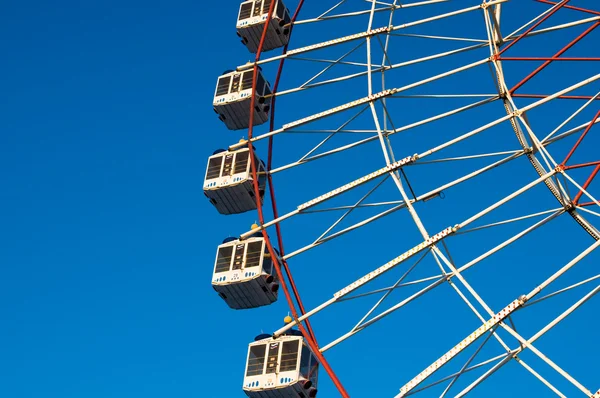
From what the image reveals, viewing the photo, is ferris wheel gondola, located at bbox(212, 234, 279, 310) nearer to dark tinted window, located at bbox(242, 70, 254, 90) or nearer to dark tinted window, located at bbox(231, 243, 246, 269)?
dark tinted window, located at bbox(231, 243, 246, 269)

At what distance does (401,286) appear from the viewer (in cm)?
2350

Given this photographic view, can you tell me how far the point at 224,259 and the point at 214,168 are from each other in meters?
3.58

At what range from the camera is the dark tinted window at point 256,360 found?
2473cm

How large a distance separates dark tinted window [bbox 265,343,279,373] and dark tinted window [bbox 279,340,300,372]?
6.7 inches

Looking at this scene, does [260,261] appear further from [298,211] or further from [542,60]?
[542,60]

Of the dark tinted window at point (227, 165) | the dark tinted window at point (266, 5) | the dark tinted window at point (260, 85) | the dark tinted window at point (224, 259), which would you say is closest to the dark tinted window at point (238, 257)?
the dark tinted window at point (224, 259)

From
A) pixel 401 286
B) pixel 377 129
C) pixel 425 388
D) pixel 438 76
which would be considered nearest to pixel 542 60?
pixel 438 76

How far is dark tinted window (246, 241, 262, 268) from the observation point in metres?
26.9

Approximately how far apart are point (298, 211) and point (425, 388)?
6.58 metres

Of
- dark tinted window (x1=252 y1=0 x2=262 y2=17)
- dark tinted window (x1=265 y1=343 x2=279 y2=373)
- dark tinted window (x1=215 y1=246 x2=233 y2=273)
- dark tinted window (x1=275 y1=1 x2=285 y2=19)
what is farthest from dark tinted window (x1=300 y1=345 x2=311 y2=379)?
dark tinted window (x1=252 y1=0 x2=262 y2=17)

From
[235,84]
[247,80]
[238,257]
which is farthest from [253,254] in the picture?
[235,84]

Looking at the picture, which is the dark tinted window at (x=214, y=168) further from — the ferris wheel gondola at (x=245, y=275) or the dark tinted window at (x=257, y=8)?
the dark tinted window at (x=257, y=8)

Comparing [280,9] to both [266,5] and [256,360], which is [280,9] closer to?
[266,5]

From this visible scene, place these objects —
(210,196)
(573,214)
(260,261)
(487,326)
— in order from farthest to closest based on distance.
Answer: (210,196) → (260,261) → (573,214) → (487,326)
